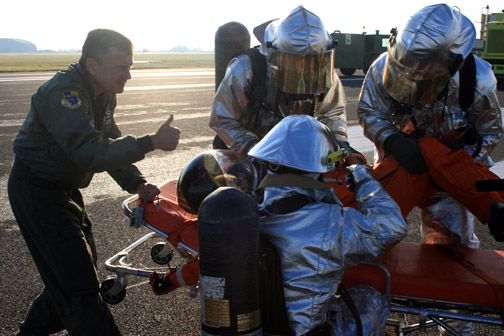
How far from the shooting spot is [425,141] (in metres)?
2.52

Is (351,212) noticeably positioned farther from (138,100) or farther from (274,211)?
(138,100)

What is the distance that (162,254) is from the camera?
3.16m

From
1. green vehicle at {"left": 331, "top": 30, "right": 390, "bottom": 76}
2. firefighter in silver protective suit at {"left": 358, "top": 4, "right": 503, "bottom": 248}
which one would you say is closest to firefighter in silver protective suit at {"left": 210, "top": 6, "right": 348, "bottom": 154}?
firefighter in silver protective suit at {"left": 358, "top": 4, "right": 503, "bottom": 248}

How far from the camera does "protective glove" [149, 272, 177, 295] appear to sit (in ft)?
8.09

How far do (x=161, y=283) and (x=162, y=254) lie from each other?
685 millimetres

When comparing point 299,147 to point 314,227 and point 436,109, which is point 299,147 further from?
point 436,109

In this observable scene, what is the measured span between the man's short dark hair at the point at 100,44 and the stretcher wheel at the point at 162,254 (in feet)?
4.44

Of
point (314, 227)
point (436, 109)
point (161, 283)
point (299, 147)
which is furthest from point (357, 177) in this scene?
point (161, 283)

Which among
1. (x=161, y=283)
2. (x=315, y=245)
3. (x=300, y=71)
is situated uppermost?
(x=300, y=71)

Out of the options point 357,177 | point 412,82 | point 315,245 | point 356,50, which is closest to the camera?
point 315,245

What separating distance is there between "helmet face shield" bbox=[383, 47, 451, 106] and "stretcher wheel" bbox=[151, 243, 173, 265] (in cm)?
172

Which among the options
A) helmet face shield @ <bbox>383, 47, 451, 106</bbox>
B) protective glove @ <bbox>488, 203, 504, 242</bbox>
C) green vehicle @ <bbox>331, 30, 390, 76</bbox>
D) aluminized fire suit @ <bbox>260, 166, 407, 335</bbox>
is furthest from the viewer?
green vehicle @ <bbox>331, 30, 390, 76</bbox>

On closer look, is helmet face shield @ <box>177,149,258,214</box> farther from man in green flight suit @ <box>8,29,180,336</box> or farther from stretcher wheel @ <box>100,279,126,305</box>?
stretcher wheel @ <box>100,279,126,305</box>

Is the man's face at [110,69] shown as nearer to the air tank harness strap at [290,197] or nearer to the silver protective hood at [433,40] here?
the air tank harness strap at [290,197]
